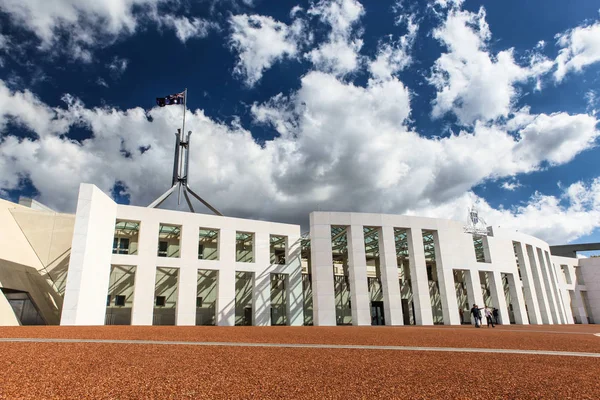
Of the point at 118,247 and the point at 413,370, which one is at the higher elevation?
the point at 118,247

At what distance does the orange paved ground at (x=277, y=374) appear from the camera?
711 centimetres

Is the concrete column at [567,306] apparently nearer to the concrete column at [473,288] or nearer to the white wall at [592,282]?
the white wall at [592,282]

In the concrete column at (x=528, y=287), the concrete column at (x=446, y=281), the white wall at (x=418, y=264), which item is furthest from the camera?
the concrete column at (x=528, y=287)

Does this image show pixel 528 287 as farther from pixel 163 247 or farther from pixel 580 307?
pixel 163 247

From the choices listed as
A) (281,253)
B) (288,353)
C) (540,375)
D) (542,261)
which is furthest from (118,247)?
(542,261)

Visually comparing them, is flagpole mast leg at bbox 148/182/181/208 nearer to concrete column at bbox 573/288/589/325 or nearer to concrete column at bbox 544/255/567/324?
concrete column at bbox 544/255/567/324

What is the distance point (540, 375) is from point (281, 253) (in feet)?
135

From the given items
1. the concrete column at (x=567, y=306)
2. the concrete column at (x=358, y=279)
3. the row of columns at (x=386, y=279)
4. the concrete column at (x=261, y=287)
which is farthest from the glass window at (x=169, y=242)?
the concrete column at (x=567, y=306)

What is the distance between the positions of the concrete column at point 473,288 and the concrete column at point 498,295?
9.61ft

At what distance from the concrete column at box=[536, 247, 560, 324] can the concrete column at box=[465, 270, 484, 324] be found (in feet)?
57.2

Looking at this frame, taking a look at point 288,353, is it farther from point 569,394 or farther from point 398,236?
point 398,236

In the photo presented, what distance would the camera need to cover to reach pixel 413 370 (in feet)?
31.0

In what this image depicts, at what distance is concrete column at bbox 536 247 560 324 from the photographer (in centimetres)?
4972

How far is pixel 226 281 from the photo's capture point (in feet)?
117
